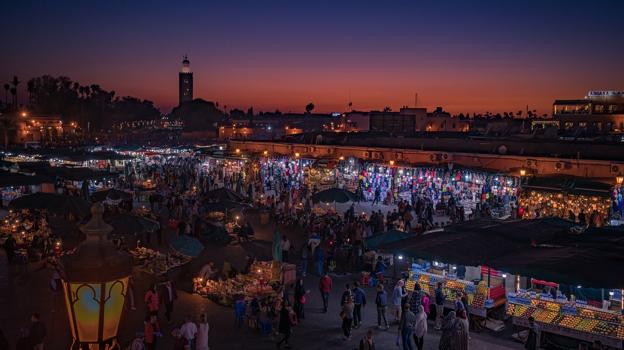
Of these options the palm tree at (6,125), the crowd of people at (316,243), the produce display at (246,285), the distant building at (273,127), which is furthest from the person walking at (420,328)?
the distant building at (273,127)

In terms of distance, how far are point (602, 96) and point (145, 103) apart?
4217 inches

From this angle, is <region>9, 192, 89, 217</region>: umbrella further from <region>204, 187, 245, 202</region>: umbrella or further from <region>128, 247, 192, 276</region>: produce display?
<region>204, 187, 245, 202</region>: umbrella

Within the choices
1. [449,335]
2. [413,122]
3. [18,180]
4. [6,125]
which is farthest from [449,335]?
[6,125]

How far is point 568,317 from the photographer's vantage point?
407 inches

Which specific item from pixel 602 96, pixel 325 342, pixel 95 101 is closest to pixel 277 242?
pixel 325 342

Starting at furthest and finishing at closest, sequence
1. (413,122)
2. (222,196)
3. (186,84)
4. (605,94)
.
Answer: (186,84) < (413,122) < (605,94) < (222,196)

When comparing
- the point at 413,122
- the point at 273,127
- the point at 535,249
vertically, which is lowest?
the point at 535,249

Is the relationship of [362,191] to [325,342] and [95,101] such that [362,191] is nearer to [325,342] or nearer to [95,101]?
[325,342]

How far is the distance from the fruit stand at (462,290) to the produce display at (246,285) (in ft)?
11.0

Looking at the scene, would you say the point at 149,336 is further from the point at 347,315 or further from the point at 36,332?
the point at 347,315

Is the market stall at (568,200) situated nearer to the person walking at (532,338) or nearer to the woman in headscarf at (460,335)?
the person walking at (532,338)

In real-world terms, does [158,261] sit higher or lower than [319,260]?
lower

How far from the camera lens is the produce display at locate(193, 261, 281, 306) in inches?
502

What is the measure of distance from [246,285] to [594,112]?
175 ft
